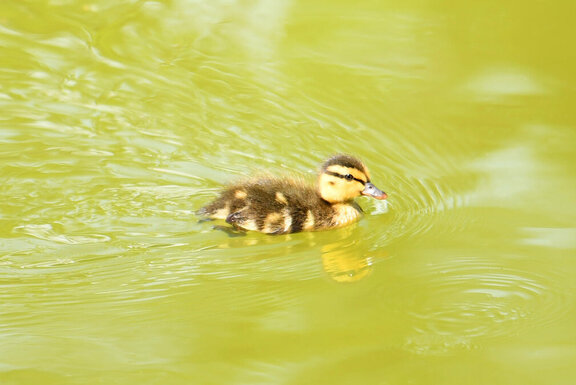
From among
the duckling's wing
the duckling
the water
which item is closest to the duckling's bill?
the duckling

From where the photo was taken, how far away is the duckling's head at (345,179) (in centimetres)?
436

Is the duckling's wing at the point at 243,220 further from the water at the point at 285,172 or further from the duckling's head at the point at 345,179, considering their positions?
the duckling's head at the point at 345,179

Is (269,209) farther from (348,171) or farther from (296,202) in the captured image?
(348,171)

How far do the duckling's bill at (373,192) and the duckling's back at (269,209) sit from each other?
0.59 feet

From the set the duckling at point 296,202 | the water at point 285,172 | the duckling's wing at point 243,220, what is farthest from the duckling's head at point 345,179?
the duckling's wing at point 243,220

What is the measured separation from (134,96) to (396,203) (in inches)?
71.2

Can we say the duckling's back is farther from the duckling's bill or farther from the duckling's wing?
the duckling's bill

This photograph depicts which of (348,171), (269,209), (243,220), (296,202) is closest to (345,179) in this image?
(348,171)

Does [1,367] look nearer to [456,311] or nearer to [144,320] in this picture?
[144,320]

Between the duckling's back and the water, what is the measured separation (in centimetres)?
8

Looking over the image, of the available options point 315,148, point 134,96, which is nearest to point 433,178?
point 315,148

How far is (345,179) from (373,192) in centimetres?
14

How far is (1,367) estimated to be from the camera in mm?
2904

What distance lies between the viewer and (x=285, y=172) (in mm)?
4711
